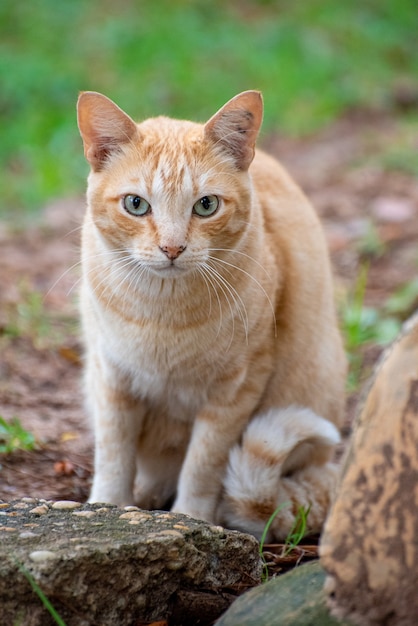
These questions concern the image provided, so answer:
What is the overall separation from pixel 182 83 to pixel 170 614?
6949 mm

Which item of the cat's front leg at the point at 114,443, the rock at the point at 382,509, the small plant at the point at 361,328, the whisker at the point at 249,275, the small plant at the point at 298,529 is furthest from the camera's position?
the small plant at the point at 361,328

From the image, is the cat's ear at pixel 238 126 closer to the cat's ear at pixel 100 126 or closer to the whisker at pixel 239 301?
the cat's ear at pixel 100 126

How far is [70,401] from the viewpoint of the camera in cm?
390

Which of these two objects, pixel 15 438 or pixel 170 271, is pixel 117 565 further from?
pixel 15 438

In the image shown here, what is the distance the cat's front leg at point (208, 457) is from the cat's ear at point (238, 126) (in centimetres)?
78

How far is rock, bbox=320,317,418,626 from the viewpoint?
1.78 m

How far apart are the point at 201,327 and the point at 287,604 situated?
986 millimetres

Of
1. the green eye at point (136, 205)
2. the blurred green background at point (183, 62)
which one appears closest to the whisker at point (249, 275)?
the green eye at point (136, 205)

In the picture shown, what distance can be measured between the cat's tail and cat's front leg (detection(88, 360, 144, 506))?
1.12ft

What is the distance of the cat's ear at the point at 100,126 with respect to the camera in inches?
102

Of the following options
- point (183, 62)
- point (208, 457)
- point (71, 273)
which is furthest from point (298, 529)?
point (183, 62)

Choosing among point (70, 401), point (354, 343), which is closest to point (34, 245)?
point (70, 401)

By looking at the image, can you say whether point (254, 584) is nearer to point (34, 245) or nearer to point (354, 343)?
point (354, 343)

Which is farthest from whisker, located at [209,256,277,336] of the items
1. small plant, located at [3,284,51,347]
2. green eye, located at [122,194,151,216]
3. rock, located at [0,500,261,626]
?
small plant, located at [3,284,51,347]
